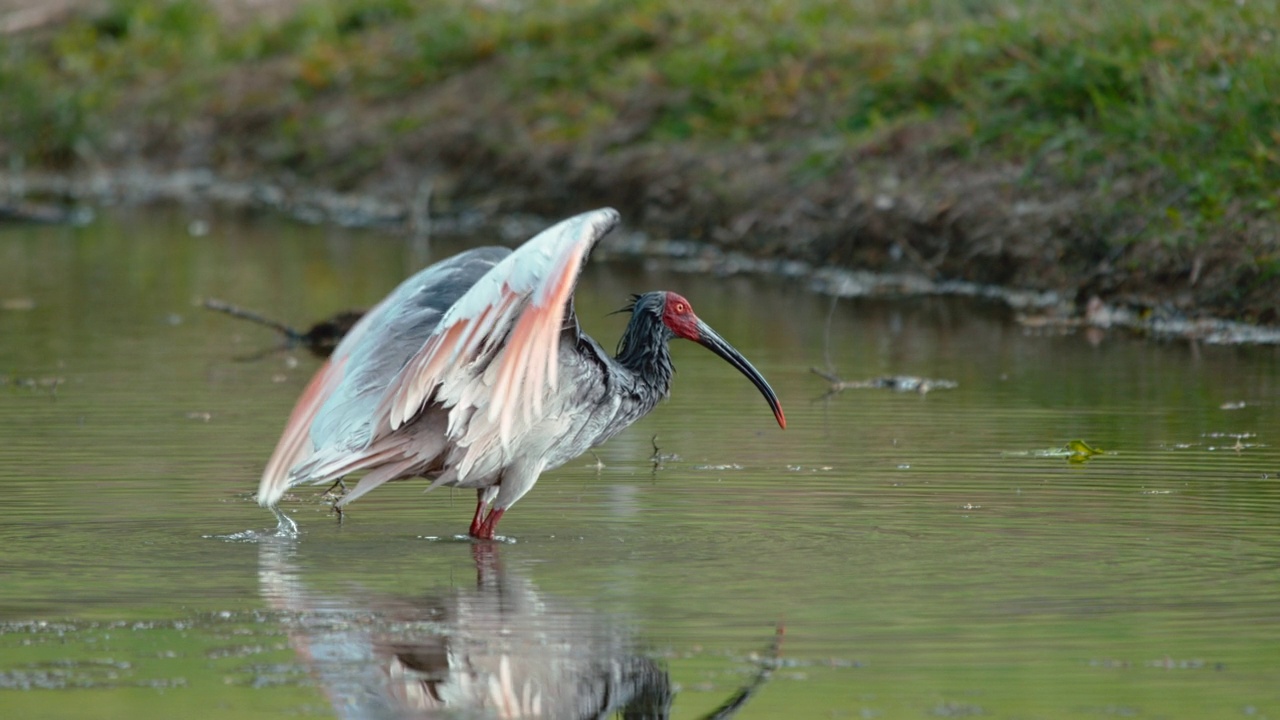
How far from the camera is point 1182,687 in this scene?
521cm

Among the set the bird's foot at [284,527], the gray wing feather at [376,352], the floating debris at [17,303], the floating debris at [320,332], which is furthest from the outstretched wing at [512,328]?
the floating debris at [17,303]

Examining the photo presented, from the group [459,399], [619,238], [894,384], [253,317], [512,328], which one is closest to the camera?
[512,328]

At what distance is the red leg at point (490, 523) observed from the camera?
7.33 meters

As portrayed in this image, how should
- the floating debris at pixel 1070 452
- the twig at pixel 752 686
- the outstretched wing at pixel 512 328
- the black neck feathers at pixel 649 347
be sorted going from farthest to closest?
the floating debris at pixel 1070 452, the black neck feathers at pixel 649 347, the outstretched wing at pixel 512 328, the twig at pixel 752 686

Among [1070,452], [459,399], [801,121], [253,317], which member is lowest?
[1070,452]

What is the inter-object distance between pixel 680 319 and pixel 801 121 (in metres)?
9.61

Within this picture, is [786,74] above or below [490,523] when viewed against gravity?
above

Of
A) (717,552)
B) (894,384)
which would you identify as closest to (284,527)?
(717,552)

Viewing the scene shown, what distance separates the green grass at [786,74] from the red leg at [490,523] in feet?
21.3

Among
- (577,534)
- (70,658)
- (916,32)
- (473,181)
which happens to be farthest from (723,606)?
(473,181)

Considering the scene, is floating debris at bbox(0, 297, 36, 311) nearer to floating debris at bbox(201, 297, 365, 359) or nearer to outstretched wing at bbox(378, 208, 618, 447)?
floating debris at bbox(201, 297, 365, 359)

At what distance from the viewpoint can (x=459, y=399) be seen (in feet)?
23.2

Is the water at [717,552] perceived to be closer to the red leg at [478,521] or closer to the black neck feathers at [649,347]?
the red leg at [478,521]

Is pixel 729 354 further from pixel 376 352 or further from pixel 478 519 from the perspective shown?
pixel 376 352
